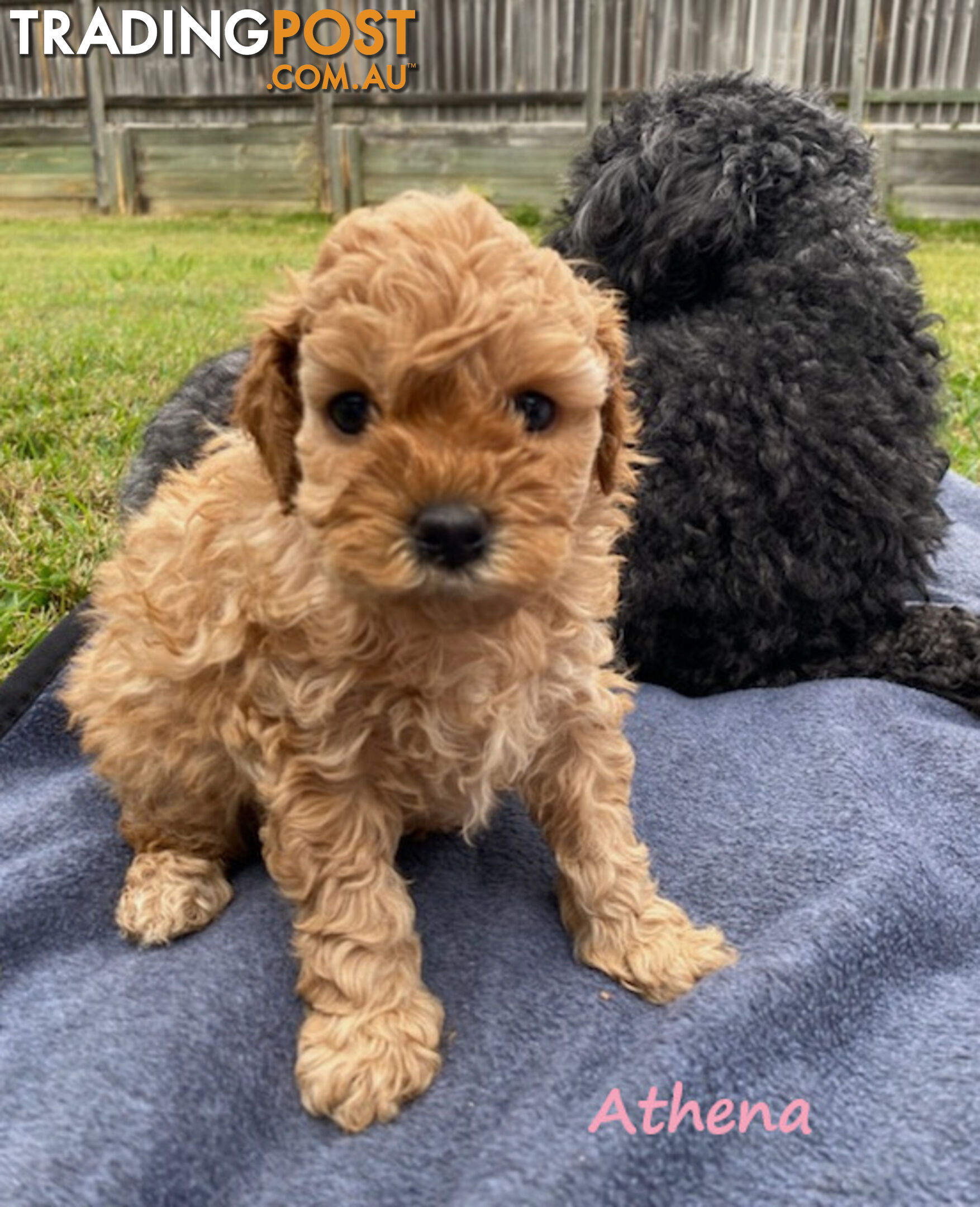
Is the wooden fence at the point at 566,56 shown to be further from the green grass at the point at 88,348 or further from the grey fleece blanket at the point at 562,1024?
the grey fleece blanket at the point at 562,1024

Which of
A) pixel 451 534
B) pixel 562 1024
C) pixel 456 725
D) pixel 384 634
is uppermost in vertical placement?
pixel 451 534

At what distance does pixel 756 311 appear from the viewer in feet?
10.8

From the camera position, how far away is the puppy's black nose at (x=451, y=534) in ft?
5.43

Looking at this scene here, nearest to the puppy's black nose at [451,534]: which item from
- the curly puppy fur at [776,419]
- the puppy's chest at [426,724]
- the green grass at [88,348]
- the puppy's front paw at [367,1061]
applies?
the puppy's chest at [426,724]

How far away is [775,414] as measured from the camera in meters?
3.19

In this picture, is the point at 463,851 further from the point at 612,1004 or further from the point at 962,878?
the point at 962,878

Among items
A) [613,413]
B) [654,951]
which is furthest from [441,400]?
[654,951]

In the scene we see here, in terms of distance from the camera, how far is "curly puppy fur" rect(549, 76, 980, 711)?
3.20 meters

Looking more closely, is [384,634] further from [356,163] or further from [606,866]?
[356,163]

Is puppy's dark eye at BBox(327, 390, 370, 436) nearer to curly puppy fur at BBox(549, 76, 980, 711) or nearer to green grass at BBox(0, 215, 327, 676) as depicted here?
green grass at BBox(0, 215, 327, 676)

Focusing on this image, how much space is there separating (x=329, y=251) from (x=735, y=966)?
1397 millimetres

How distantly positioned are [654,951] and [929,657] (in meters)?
1.49

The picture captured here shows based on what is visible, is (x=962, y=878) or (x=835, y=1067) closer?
(x=835, y=1067)

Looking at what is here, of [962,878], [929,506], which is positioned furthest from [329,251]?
[929,506]
